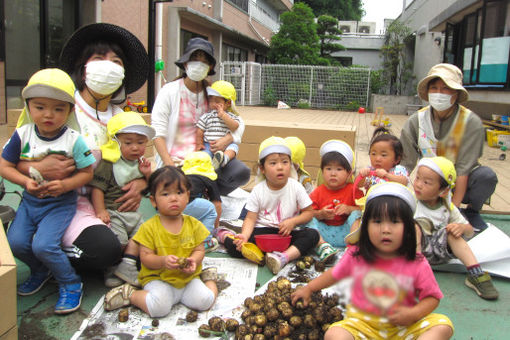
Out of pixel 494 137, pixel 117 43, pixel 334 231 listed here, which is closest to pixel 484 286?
pixel 334 231

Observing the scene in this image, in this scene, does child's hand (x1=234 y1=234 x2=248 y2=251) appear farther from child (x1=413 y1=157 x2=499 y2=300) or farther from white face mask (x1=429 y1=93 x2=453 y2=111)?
white face mask (x1=429 y1=93 x2=453 y2=111)

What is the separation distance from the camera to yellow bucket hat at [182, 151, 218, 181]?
3.83 metres

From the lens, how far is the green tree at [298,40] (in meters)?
24.0

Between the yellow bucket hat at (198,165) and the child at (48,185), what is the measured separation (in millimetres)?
1226

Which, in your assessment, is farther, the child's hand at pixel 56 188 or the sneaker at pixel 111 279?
the sneaker at pixel 111 279

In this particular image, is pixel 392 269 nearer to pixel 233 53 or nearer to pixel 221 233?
pixel 221 233

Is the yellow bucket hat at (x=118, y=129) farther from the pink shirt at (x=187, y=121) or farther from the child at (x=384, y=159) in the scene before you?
the child at (x=384, y=159)

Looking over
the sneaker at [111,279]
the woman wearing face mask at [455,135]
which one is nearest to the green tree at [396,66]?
the woman wearing face mask at [455,135]

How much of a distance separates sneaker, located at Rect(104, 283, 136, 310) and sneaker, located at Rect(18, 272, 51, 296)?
20.5 inches

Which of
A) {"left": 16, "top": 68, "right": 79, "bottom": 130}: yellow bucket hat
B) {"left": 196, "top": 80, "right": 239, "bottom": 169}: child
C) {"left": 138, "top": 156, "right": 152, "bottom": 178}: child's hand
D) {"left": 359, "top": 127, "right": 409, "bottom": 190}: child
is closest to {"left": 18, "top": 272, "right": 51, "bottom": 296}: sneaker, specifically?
{"left": 138, "top": 156, "right": 152, "bottom": 178}: child's hand

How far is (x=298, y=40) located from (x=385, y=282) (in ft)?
79.1

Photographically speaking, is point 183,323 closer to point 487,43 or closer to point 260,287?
point 260,287

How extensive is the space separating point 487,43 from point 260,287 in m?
11.6

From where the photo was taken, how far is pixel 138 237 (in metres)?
2.57
